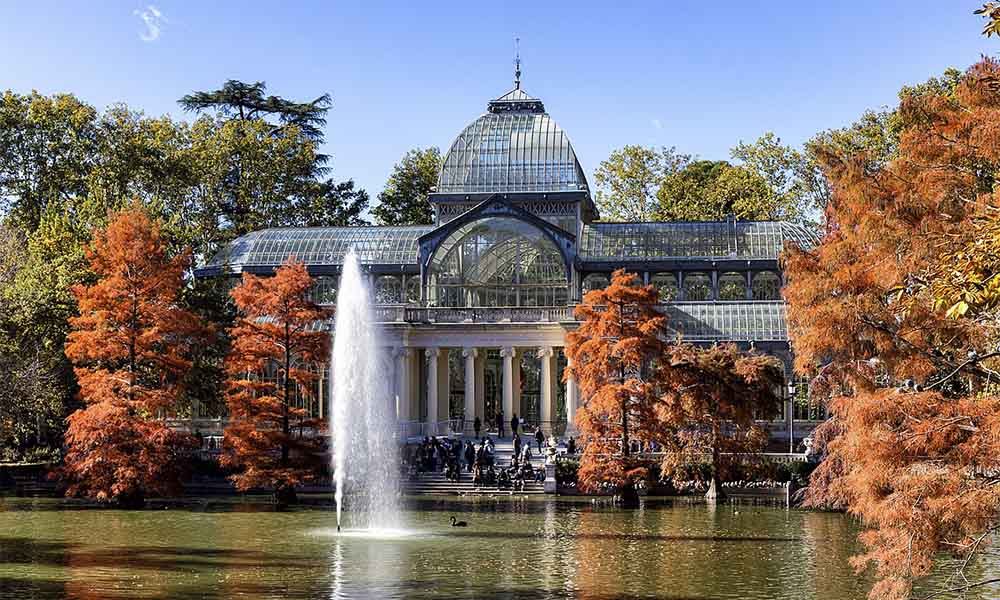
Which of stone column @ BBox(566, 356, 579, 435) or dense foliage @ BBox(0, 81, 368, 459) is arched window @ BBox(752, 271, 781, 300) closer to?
stone column @ BBox(566, 356, 579, 435)

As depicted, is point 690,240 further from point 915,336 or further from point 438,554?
point 915,336

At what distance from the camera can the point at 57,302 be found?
49.1 meters

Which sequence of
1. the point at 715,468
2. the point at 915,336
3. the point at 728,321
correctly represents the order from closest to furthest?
the point at 915,336, the point at 715,468, the point at 728,321

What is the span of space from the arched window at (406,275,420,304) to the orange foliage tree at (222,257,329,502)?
20.0 meters

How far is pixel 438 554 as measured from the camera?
3138 cm

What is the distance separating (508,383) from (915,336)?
3941cm

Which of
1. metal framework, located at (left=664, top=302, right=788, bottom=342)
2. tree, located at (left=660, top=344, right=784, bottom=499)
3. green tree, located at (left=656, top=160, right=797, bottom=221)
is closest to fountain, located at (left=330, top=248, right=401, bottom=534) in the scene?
tree, located at (left=660, top=344, right=784, bottom=499)

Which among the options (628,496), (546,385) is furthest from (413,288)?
(628,496)

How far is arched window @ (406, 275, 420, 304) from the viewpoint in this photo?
6538 centimetres

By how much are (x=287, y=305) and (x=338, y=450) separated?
731cm

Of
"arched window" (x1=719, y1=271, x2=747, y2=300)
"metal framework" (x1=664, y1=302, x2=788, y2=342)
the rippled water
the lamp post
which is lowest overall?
the rippled water

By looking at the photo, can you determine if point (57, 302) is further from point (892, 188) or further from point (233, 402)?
point (892, 188)

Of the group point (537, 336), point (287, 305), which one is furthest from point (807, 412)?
point (287, 305)

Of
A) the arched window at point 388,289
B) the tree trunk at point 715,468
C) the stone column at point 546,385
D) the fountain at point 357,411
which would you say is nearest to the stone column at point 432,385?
the arched window at point 388,289
